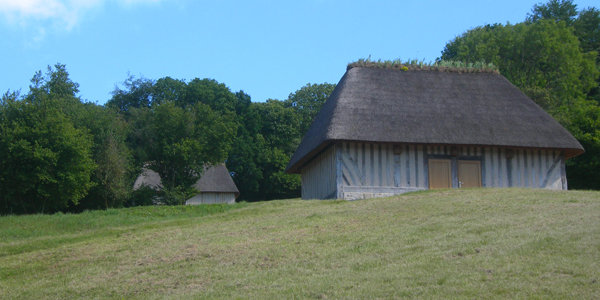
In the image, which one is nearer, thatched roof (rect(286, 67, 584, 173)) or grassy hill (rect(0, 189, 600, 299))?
grassy hill (rect(0, 189, 600, 299))

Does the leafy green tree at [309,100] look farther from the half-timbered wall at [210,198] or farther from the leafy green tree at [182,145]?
the leafy green tree at [182,145]

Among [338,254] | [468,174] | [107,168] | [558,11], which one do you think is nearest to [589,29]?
[558,11]

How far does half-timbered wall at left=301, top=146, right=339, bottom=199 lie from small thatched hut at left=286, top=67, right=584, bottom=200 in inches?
1.7

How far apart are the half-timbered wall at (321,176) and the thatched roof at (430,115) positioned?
1.70ft

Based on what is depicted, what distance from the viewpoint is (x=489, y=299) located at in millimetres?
8555

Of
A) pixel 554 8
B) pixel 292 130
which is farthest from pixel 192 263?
pixel 554 8

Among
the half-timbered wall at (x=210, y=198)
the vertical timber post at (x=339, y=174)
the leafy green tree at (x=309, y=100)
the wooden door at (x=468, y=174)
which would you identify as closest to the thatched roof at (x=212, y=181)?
the half-timbered wall at (x=210, y=198)

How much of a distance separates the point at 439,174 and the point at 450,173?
477 mm

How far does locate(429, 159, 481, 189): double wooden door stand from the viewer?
23.6 meters

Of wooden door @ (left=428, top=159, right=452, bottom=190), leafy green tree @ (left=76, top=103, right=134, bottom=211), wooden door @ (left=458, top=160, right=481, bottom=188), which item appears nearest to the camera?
wooden door @ (left=428, top=159, right=452, bottom=190)

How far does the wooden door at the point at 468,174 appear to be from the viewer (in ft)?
78.1

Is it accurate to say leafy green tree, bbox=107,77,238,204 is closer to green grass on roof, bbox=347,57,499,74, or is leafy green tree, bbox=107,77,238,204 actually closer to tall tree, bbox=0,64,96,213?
tall tree, bbox=0,64,96,213

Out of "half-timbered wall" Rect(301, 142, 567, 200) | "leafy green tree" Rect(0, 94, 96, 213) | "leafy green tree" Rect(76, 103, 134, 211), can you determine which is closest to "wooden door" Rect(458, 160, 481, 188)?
"half-timbered wall" Rect(301, 142, 567, 200)

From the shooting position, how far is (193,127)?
30.7m
